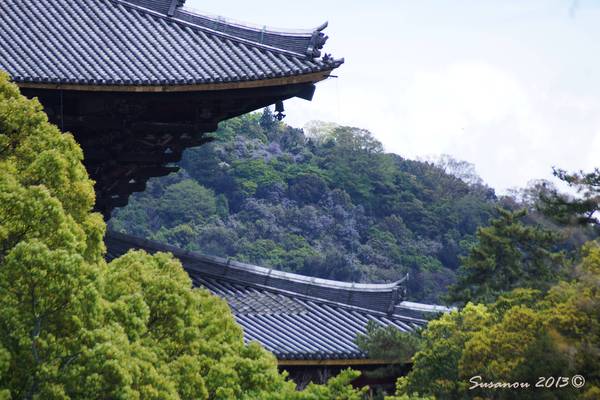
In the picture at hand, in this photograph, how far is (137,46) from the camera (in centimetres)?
1733

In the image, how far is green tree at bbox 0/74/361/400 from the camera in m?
9.03

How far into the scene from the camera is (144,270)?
1092cm

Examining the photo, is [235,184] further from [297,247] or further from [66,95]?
[66,95]

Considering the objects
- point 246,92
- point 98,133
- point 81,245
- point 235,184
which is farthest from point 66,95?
point 235,184

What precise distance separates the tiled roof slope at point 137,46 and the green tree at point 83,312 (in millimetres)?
4992

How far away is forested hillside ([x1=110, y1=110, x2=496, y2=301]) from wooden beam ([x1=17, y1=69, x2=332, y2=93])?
95.3 ft

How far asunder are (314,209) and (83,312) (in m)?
42.7

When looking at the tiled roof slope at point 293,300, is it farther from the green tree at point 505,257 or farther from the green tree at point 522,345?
the green tree at point 522,345

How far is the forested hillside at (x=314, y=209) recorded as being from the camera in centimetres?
4788

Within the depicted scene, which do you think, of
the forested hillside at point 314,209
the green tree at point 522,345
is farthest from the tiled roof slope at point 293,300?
the forested hillside at point 314,209

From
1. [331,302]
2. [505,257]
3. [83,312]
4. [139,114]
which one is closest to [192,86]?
[139,114]

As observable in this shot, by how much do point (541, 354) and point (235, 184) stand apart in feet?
137

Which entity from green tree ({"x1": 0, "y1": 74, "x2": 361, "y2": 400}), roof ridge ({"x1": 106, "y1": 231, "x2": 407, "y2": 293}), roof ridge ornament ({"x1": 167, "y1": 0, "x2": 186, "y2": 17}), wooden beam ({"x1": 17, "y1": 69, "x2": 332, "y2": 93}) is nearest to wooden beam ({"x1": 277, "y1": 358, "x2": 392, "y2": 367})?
Result: roof ridge ({"x1": 106, "y1": 231, "x2": 407, "y2": 293})

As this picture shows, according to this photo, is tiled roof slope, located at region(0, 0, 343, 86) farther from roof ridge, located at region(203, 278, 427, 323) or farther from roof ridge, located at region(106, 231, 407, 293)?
roof ridge, located at region(203, 278, 427, 323)
